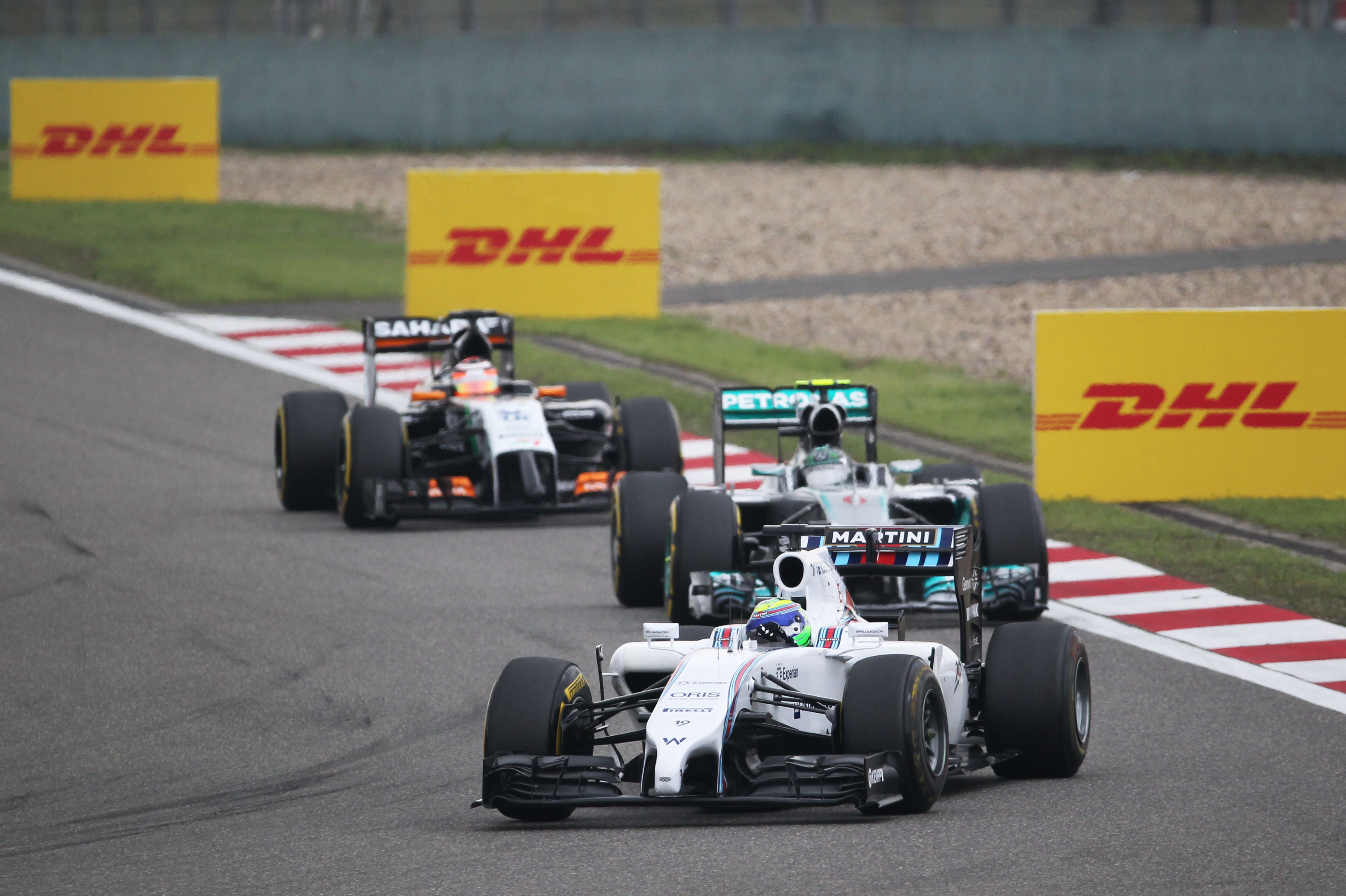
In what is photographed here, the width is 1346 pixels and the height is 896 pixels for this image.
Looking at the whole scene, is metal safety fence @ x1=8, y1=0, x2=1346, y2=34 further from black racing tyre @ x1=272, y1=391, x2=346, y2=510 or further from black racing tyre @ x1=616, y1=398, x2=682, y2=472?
black racing tyre @ x1=272, y1=391, x2=346, y2=510

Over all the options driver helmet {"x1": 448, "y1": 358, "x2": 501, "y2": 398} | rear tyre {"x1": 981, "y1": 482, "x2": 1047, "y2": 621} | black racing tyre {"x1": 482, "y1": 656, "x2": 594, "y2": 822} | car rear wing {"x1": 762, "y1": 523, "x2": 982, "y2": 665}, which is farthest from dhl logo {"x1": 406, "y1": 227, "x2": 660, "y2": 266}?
black racing tyre {"x1": 482, "y1": 656, "x2": 594, "y2": 822}

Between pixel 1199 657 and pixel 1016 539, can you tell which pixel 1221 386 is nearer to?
pixel 1016 539

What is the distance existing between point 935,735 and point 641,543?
5.50m

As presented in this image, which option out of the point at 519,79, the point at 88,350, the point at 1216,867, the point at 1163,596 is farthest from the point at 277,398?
the point at 519,79

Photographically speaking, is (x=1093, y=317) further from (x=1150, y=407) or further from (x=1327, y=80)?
(x=1327, y=80)

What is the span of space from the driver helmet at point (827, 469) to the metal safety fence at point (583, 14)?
26.6 meters

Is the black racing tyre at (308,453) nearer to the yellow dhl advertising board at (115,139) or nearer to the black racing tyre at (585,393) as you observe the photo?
the black racing tyre at (585,393)

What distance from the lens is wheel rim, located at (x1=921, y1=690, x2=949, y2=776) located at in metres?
8.93

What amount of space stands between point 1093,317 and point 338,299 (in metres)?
15.0

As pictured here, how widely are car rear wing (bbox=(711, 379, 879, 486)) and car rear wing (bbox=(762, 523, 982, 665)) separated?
13.4 ft

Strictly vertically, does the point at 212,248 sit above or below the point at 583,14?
below

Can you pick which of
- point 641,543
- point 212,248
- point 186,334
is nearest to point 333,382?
point 186,334

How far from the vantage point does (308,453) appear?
18438 millimetres

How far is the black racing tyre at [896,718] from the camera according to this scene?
8.56 metres
